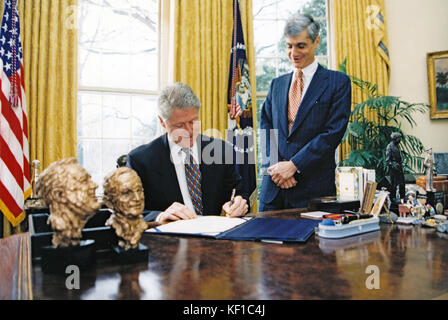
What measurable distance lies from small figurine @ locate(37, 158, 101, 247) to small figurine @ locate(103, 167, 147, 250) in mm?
70

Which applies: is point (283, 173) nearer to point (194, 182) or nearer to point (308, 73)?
point (194, 182)

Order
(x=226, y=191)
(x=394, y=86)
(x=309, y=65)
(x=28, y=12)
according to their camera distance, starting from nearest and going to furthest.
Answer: (x=226, y=191), (x=309, y=65), (x=28, y=12), (x=394, y=86)

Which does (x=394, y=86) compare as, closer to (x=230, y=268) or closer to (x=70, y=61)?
(x=70, y=61)

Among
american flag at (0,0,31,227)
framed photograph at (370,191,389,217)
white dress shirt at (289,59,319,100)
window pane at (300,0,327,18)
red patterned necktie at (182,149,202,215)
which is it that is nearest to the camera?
framed photograph at (370,191,389,217)

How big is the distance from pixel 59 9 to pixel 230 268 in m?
3.67

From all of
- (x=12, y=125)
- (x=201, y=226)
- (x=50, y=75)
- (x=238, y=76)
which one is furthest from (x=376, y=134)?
(x=12, y=125)

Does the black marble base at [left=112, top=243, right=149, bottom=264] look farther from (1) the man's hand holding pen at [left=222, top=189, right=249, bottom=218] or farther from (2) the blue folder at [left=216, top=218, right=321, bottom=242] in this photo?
(1) the man's hand holding pen at [left=222, top=189, right=249, bottom=218]

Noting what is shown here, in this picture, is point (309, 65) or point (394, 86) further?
point (394, 86)

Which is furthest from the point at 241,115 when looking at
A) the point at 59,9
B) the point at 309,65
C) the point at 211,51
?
the point at 59,9

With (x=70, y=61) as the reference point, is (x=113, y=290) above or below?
below

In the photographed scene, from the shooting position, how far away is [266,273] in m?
0.80

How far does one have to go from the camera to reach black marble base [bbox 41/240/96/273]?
0.80 metres

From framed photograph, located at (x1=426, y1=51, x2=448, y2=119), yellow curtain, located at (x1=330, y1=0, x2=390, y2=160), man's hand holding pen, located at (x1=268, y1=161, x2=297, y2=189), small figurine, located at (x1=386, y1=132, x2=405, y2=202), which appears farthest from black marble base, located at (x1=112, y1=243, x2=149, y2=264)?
framed photograph, located at (x1=426, y1=51, x2=448, y2=119)

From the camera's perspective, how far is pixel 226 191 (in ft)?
7.42
